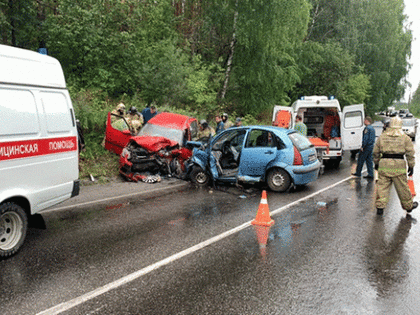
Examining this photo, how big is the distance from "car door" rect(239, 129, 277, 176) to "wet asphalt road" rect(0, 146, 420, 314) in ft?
6.58

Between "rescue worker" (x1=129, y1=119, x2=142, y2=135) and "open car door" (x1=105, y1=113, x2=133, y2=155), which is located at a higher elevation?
"rescue worker" (x1=129, y1=119, x2=142, y2=135)

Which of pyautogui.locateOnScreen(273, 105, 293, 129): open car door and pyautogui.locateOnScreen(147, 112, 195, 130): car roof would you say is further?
pyautogui.locateOnScreen(273, 105, 293, 129): open car door

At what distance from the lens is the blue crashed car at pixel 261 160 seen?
9562 mm

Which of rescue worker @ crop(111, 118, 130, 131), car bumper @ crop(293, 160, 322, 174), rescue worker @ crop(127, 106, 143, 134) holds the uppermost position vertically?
rescue worker @ crop(127, 106, 143, 134)

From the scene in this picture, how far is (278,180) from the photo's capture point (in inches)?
381

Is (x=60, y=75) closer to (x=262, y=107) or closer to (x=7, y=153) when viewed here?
(x=7, y=153)

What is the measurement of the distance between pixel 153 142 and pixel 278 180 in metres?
3.78

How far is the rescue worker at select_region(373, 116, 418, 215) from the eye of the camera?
24.1ft

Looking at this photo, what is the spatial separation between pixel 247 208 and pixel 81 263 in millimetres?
3999

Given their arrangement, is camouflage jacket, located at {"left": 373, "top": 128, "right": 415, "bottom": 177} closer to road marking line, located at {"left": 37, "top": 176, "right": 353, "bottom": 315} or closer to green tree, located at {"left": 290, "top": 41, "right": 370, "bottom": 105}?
road marking line, located at {"left": 37, "top": 176, "right": 353, "bottom": 315}

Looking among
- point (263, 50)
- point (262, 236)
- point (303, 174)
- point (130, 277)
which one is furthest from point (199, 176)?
point (263, 50)

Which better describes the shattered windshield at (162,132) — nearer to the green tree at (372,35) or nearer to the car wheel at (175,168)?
the car wheel at (175,168)

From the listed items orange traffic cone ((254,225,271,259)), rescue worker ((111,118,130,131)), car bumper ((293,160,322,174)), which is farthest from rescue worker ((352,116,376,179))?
rescue worker ((111,118,130,131))

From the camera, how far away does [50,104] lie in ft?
18.5
